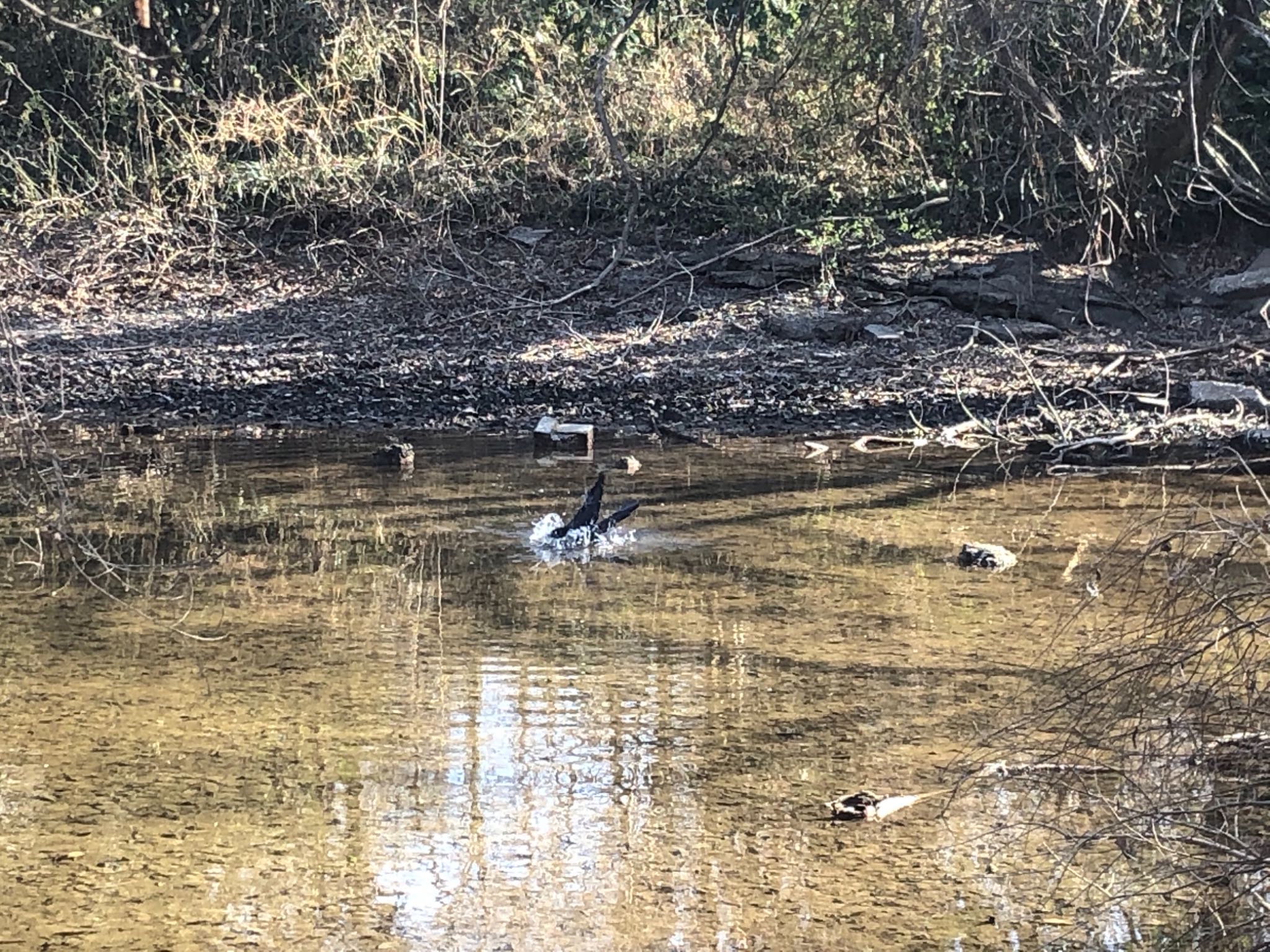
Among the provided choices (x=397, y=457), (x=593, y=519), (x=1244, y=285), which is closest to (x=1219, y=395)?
(x=1244, y=285)

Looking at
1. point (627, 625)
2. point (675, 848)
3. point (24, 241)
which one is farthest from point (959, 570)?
point (24, 241)

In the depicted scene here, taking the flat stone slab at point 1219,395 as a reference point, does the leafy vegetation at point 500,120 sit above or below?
above

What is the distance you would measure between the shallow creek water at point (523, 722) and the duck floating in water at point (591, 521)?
16cm

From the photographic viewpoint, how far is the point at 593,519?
23.9 feet

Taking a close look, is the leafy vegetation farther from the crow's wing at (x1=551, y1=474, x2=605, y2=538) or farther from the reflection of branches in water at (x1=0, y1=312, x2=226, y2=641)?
the reflection of branches in water at (x1=0, y1=312, x2=226, y2=641)

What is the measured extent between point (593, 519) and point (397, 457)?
7.03 feet

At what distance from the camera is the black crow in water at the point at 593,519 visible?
23.8 ft

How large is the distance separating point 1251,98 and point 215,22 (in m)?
9.27

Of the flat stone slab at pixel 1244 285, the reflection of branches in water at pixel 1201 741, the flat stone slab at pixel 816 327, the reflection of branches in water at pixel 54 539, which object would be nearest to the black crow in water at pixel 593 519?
the reflection of branches in water at pixel 54 539

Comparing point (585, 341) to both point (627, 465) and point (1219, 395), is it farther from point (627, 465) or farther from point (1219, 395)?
point (1219, 395)

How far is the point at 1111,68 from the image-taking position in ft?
28.2

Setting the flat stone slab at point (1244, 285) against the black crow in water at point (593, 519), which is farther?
the flat stone slab at point (1244, 285)

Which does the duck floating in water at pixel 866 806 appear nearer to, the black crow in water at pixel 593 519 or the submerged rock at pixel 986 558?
the submerged rock at pixel 986 558

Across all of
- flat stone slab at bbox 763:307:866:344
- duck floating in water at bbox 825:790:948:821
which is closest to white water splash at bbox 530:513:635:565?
duck floating in water at bbox 825:790:948:821
